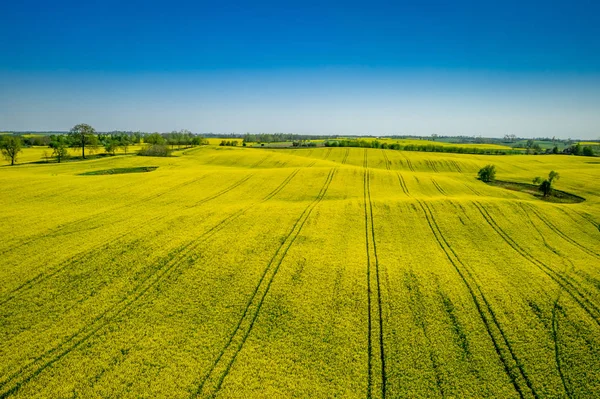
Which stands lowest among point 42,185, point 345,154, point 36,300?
point 36,300

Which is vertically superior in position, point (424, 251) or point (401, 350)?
point (424, 251)

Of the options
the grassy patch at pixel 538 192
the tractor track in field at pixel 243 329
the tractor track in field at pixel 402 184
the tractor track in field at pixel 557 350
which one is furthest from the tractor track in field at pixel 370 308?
the grassy patch at pixel 538 192

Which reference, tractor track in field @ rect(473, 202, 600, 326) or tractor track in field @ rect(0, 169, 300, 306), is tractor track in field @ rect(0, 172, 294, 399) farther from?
tractor track in field @ rect(473, 202, 600, 326)

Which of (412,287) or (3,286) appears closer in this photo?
(3,286)

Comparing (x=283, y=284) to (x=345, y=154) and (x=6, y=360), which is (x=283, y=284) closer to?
(x=6, y=360)

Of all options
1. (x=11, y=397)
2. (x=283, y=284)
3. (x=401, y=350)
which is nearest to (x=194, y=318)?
(x=283, y=284)

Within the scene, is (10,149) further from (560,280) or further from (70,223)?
(560,280)

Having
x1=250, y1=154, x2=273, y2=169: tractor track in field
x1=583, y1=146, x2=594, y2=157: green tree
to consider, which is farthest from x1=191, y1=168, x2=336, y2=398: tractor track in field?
x1=583, y1=146, x2=594, y2=157: green tree
